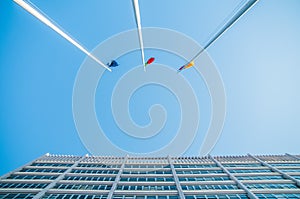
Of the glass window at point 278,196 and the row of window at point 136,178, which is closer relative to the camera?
the glass window at point 278,196

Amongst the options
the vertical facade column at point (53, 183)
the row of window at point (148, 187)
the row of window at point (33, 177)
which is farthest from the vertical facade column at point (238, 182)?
the row of window at point (33, 177)

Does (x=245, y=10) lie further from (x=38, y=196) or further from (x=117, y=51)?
(x=38, y=196)

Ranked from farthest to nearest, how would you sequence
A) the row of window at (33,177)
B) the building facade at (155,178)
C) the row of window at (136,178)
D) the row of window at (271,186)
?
the row of window at (33,177), the row of window at (136,178), the row of window at (271,186), the building facade at (155,178)

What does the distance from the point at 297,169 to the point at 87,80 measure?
143ft

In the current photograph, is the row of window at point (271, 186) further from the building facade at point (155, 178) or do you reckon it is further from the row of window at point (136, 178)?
the row of window at point (136, 178)

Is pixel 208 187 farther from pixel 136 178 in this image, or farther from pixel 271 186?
pixel 136 178

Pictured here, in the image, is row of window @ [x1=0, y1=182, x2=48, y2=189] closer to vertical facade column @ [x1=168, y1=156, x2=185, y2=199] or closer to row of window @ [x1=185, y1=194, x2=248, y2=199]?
vertical facade column @ [x1=168, y1=156, x2=185, y2=199]

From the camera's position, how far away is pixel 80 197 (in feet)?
84.8

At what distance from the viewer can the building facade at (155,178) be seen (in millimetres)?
25906

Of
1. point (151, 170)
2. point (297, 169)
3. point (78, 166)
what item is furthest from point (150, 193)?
point (297, 169)

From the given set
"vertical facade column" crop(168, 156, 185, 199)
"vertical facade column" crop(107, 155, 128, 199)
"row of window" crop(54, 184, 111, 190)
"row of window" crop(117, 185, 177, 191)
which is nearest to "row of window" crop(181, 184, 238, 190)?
"vertical facade column" crop(168, 156, 185, 199)

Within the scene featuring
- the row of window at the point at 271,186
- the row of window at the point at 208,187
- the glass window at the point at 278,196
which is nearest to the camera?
the glass window at the point at 278,196

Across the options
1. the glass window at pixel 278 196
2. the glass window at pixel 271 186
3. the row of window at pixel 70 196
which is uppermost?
the glass window at pixel 271 186

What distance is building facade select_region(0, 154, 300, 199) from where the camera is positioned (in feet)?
85.0
